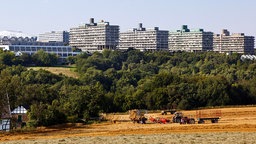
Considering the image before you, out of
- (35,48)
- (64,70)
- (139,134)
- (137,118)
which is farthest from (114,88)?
(35,48)

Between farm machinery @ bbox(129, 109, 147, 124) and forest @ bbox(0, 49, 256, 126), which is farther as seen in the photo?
forest @ bbox(0, 49, 256, 126)

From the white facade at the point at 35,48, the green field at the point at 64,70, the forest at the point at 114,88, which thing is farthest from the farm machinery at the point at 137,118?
the white facade at the point at 35,48

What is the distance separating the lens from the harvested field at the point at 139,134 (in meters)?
35.0

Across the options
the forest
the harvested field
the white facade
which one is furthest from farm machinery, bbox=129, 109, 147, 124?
the white facade

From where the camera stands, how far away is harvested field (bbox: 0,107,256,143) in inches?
1379

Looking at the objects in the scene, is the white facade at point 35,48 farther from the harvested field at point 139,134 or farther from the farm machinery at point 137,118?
the farm machinery at point 137,118

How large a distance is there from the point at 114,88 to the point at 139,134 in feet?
187

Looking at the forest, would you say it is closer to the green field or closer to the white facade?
the green field

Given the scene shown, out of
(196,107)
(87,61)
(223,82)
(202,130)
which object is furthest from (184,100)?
(87,61)

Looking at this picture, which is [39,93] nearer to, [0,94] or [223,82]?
[0,94]

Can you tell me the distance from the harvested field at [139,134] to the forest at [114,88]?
3882 mm

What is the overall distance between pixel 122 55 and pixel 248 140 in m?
113

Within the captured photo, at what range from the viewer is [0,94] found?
45.9 meters

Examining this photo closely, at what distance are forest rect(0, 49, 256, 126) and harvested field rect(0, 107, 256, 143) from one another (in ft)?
12.7
